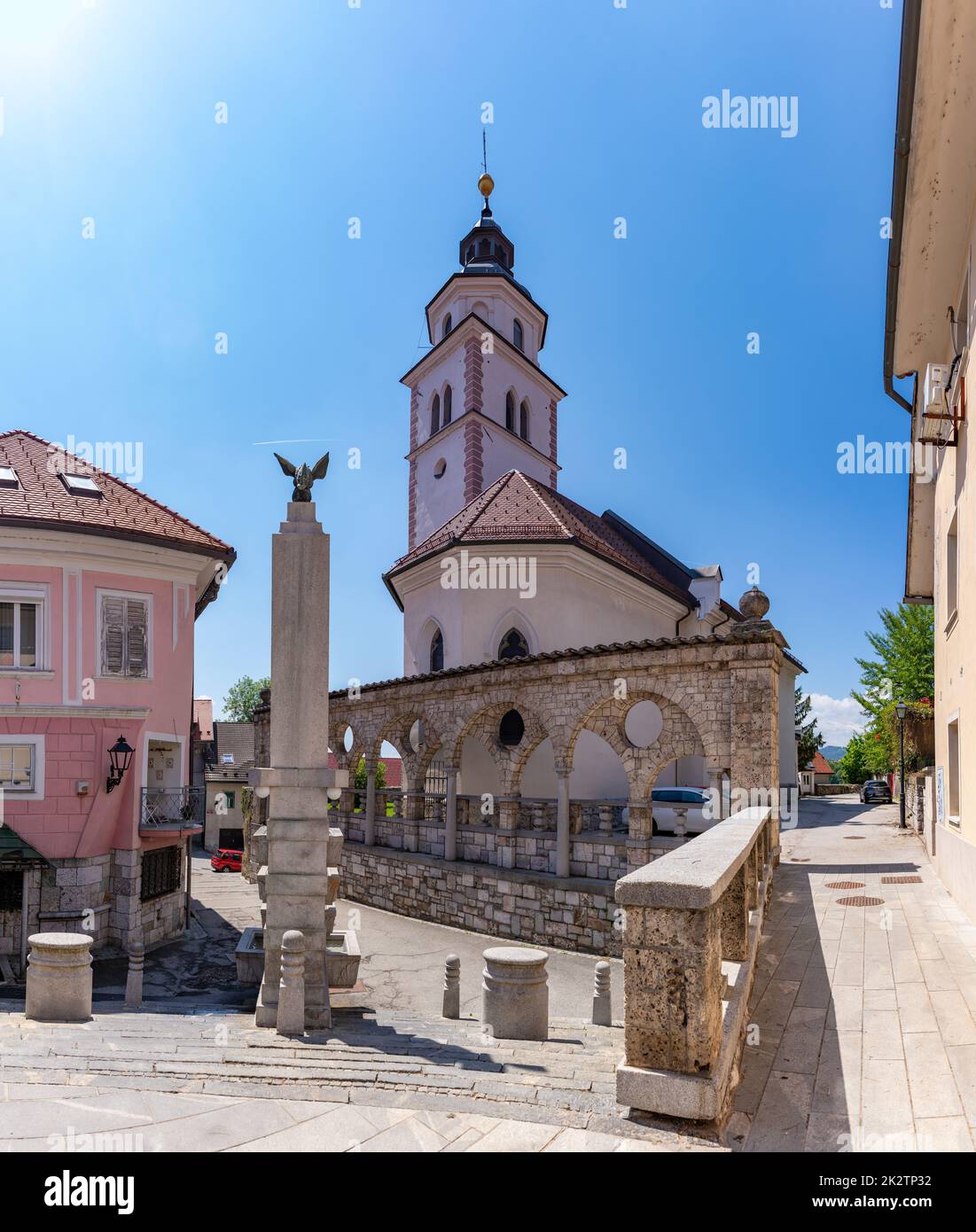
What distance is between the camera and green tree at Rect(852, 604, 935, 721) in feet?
95.3

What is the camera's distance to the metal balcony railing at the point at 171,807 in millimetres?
16969

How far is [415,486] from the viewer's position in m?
32.0

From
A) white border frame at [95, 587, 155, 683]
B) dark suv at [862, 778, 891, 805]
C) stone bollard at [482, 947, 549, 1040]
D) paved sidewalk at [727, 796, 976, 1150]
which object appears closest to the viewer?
paved sidewalk at [727, 796, 976, 1150]

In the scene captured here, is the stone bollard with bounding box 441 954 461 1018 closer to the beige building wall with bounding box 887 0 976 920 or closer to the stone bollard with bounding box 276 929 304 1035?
the stone bollard with bounding box 276 929 304 1035

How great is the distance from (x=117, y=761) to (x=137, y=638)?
8.34 ft

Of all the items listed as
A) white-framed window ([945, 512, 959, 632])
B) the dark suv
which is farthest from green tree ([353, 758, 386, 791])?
the dark suv

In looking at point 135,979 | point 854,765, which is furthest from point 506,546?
point 854,765

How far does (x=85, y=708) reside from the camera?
1592 centimetres

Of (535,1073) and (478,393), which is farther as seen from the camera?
(478,393)

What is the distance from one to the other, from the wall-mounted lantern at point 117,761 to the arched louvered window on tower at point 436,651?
9.11 metres

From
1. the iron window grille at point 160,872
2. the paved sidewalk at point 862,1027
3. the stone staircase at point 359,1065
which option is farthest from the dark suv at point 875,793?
the stone staircase at point 359,1065

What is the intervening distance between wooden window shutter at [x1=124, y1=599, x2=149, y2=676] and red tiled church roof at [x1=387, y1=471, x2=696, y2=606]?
8015 millimetres

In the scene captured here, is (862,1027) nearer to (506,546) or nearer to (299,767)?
(299,767)
